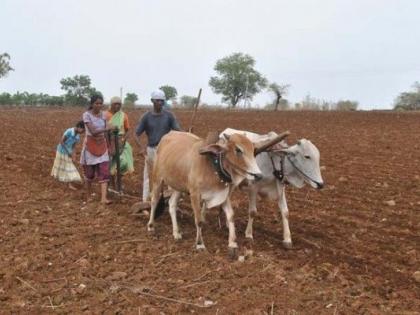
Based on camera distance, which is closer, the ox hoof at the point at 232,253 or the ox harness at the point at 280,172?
the ox hoof at the point at 232,253

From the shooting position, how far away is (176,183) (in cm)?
670

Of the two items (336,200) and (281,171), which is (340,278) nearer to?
(281,171)

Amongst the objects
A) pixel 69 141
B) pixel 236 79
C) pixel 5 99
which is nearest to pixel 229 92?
pixel 236 79

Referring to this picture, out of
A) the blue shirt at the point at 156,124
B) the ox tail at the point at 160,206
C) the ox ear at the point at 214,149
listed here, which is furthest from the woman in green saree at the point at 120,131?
the ox ear at the point at 214,149

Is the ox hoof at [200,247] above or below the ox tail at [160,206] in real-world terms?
below

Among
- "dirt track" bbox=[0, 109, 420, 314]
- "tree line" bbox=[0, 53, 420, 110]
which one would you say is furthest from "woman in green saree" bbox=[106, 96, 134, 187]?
"tree line" bbox=[0, 53, 420, 110]

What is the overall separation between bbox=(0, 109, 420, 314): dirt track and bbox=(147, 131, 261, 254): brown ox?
474 millimetres

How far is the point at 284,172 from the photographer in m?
6.70

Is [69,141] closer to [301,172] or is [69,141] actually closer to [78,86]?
[301,172]

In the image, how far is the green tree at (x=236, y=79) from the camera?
255 ft

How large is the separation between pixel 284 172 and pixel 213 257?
1.38 m

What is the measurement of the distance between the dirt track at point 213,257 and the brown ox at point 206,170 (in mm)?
474

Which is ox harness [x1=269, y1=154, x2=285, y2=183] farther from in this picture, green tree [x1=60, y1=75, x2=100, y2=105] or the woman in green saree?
green tree [x1=60, y1=75, x2=100, y2=105]

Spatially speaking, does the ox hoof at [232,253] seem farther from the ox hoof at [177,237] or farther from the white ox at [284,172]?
the ox hoof at [177,237]
